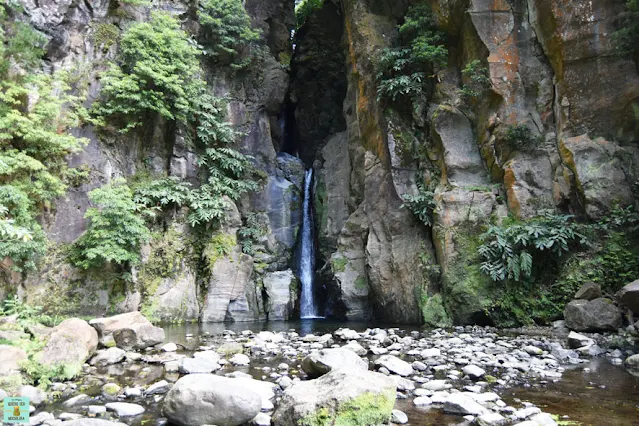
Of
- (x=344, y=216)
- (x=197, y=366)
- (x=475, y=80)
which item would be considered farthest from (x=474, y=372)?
(x=344, y=216)

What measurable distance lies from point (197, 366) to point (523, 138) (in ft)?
35.6

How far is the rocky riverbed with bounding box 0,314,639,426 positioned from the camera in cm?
399

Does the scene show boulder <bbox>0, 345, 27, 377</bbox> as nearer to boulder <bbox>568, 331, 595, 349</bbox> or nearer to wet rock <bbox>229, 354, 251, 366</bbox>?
wet rock <bbox>229, 354, 251, 366</bbox>

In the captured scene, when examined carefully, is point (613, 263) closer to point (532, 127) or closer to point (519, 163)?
point (519, 163)

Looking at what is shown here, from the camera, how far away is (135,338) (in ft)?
26.2

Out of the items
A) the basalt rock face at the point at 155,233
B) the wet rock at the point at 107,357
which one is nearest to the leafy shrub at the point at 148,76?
the basalt rock face at the point at 155,233

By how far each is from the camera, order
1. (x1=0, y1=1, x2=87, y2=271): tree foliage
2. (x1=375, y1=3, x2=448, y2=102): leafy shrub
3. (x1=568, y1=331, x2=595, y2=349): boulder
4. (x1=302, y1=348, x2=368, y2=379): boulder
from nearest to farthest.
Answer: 1. (x1=302, y1=348, x2=368, y2=379): boulder
2. (x1=568, y1=331, x2=595, y2=349): boulder
3. (x1=0, y1=1, x2=87, y2=271): tree foliage
4. (x1=375, y1=3, x2=448, y2=102): leafy shrub

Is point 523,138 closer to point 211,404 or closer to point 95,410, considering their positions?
point 211,404

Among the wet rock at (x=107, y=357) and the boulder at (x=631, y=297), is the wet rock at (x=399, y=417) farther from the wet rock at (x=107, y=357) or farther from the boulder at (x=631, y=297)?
the boulder at (x=631, y=297)

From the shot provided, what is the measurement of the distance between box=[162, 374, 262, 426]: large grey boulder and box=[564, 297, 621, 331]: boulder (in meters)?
7.83

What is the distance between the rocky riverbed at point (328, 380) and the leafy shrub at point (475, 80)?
7.65 meters

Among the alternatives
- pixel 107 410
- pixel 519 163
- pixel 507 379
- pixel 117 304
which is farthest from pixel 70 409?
pixel 519 163

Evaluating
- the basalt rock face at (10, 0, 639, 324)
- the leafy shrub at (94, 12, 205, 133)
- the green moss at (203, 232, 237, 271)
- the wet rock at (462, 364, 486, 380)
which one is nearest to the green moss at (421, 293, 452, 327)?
the basalt rock face at (10, 0, 639, 324)

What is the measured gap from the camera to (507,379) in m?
5.59
